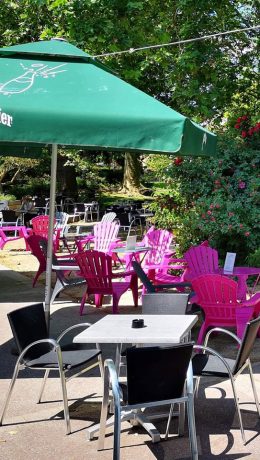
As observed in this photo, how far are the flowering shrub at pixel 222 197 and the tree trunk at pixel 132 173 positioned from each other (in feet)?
65.1

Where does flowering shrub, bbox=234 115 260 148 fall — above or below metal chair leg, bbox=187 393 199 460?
above

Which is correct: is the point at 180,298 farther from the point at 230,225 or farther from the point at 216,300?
the point at 230,225

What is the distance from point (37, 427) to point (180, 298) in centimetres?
158

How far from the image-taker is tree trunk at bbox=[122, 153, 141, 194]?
31.5m

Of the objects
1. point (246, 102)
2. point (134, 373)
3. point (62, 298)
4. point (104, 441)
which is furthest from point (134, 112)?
point (246, 102)

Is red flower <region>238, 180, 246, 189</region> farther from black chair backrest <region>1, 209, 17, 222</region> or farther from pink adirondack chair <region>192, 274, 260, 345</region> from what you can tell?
black chair backrest <region>1, 209, 17, 222</region>

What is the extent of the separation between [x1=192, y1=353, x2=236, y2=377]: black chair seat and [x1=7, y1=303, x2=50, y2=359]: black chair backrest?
1232 mm

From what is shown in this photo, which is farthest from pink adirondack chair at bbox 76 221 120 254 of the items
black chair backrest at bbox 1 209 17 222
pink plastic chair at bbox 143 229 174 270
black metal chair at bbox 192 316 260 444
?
black metal chair at bbox 192 316 260 444

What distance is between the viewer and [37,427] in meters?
4.54

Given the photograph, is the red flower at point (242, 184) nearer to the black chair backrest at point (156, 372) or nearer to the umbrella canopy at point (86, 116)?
the umbrella canopy at point (86, 116)

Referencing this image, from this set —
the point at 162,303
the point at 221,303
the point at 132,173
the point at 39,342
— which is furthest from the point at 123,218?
the point at 39,342

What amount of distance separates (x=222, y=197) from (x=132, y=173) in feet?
71.3

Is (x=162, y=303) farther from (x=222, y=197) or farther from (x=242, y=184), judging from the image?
(x=242, y=184)

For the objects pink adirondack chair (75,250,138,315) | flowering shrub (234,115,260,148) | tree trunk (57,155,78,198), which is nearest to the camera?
pink adirondack chair (75,250,138,315)
